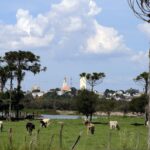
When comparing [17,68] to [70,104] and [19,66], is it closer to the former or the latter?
[19,66]

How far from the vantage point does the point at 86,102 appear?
83.4m

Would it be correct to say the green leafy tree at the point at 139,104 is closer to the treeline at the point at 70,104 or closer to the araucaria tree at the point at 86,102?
the treeline at the point at 70,104

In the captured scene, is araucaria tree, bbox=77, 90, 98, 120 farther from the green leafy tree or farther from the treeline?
the green leafy tree

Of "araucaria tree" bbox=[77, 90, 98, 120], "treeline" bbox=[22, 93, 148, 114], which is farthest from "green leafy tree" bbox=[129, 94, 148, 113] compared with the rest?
"araucaria tree" bbox=[77, 90, 98, 120]

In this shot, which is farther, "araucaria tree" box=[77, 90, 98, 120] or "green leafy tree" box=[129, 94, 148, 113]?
"green leafy tree" box=[129, 94, 148, 113]

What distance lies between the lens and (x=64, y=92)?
161375mm

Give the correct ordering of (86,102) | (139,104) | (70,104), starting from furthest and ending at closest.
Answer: (70,104) < (139,104) < (86,102)

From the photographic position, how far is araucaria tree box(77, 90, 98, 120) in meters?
83.4

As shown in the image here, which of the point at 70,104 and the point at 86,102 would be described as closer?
the point at 86,102

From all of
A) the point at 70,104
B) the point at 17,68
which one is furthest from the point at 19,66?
the point at 70,104

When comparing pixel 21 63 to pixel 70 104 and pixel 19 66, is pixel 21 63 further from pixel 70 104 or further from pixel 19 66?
pixel 70 104

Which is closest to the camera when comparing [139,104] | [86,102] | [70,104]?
[86,102]

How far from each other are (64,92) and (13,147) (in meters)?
148

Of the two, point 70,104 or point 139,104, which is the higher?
point 70,104
